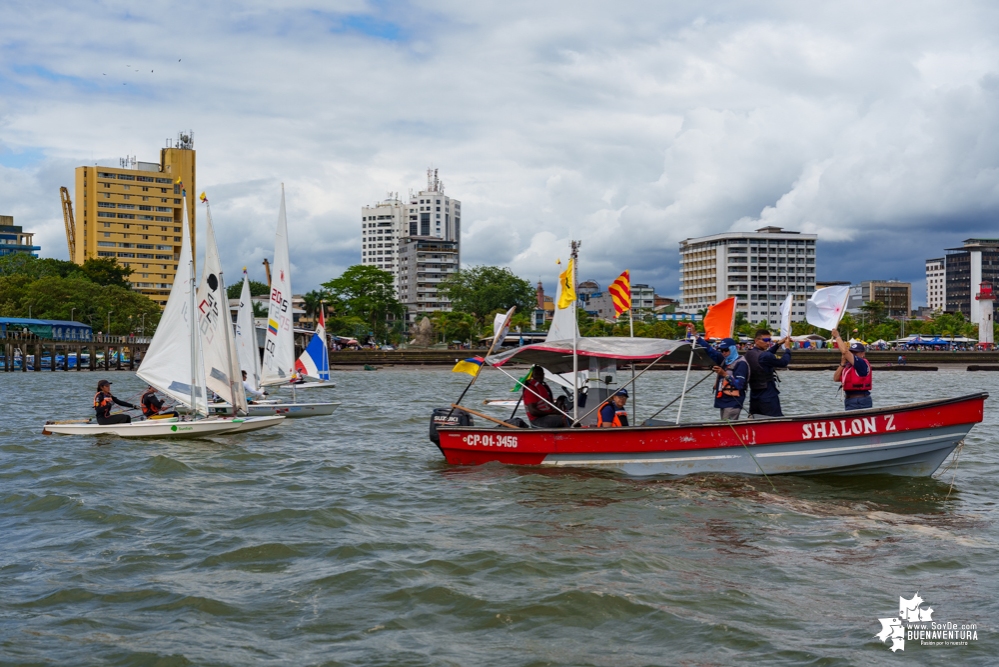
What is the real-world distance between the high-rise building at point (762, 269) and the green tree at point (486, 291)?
69634mm

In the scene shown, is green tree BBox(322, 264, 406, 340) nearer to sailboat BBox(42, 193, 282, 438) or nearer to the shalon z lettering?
sailboat BBox(42, 193, 282, 438)

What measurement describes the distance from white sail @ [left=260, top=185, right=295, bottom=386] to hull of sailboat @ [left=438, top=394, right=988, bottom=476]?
21.3 metres

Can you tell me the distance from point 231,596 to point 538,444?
8.23m

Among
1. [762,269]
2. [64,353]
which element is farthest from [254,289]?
[762,269]

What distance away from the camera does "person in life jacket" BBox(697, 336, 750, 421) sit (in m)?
16.1

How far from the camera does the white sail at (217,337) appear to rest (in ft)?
80.9

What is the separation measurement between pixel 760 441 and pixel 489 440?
5400 mm

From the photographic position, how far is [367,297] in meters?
129

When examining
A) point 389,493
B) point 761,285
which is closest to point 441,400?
point 389,493

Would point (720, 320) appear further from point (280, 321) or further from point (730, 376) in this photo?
point (280, 321)

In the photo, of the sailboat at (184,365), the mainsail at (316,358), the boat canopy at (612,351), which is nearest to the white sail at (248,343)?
the sailboat at (184,365)

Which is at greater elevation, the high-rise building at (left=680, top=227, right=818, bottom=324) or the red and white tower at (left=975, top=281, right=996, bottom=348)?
the high-rise building at (left=680, top=227, right=818, bottom=324)

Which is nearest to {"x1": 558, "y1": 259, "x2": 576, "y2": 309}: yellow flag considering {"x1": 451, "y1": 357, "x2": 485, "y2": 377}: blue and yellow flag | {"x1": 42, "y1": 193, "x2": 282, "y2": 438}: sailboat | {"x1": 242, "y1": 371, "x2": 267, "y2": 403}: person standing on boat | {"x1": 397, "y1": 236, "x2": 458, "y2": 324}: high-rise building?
{"x1": 451, "y1": 357, "x2": 485, "y2": 377}: blue and yellow flag

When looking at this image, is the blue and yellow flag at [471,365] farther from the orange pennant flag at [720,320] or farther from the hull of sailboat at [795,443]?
the orange pennant flag at [720,320]
